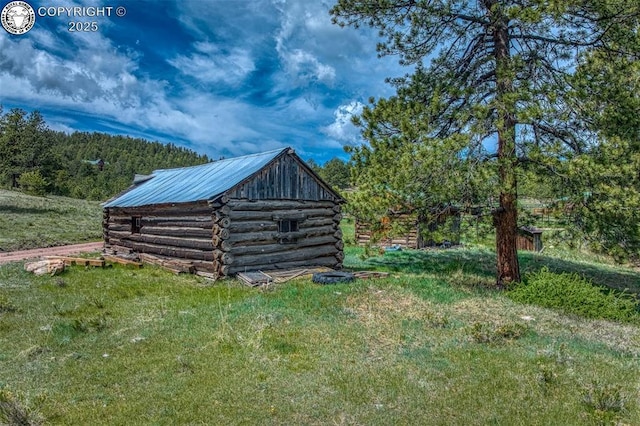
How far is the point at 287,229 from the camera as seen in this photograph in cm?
1630

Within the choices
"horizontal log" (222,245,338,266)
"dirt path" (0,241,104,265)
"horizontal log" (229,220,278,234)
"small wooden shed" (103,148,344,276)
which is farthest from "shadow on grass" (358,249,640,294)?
"dirt path" (0,241,104,265)

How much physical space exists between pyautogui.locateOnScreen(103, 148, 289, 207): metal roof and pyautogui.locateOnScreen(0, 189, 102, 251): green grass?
6.20 m

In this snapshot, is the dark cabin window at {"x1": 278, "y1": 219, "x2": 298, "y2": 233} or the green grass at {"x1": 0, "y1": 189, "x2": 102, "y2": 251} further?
the green grass at {"x1": 0, "y1": 189, "x2": 102, "y2": 251}

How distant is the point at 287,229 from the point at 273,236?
2.96 feet

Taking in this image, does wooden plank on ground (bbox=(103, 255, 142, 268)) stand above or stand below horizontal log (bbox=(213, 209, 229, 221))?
below

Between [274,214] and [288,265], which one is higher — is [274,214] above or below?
above

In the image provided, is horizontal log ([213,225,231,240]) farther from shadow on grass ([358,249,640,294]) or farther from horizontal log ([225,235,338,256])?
shadow on grass ([358,249,640,294])

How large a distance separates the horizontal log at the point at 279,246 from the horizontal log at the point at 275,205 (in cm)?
136

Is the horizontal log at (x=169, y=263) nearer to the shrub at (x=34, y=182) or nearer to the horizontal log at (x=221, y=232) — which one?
the horizontal log at (x=221, y=232)

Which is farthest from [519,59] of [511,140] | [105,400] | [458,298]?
[105,400]

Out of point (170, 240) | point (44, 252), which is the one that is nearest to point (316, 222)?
point (170, 240)

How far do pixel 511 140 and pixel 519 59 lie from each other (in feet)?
7.41

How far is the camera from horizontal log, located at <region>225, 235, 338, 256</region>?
Result: 14508 mm

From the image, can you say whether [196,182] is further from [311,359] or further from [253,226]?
[311,359]
